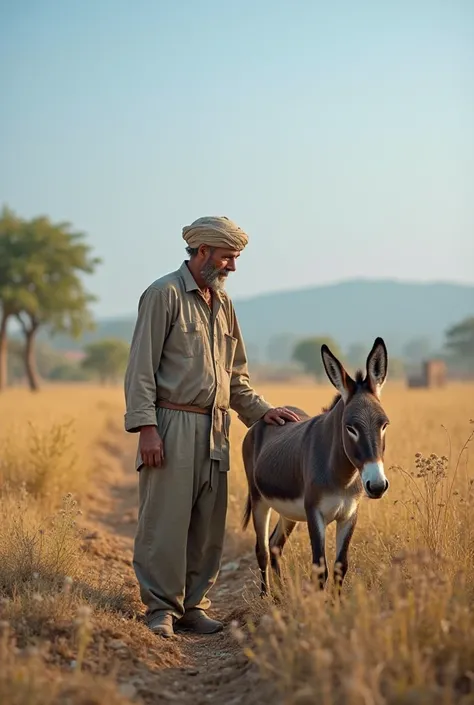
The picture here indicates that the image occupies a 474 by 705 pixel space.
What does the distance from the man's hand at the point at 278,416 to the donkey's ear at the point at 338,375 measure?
4.24 feet

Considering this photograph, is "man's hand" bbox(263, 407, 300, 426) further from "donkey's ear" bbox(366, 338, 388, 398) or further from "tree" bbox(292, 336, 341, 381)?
"tree" bbox(292, 336, 341, 381)

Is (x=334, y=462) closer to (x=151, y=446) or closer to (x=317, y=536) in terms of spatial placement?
(x=317, y=536)

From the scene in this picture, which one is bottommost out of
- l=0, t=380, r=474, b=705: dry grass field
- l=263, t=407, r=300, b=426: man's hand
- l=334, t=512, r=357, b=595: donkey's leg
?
l=0, t=380, r=474, b=705: dry grass field

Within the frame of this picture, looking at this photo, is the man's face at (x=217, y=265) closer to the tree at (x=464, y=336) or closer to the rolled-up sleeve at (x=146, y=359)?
the rolled-up sleeve at (x=146, y=359)

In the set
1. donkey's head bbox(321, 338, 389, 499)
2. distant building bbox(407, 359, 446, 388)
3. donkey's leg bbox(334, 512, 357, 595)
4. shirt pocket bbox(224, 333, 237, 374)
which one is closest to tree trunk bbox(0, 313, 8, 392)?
distant building bbox(407, 359, 446, 388)

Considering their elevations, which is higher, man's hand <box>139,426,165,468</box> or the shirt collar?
the shirt collar

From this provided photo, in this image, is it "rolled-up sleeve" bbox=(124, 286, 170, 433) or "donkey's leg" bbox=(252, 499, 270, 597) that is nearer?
"rolled-up sleeve" bbox=(124, 286, 170, 433)

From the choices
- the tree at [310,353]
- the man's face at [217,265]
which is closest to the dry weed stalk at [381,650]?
the man's face at [217,265]

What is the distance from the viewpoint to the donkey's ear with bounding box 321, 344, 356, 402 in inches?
196

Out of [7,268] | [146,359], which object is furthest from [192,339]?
[7,268]

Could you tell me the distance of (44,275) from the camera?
43.4 metres

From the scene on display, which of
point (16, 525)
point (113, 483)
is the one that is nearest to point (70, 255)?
point (113, 483)

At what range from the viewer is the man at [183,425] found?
5.70m

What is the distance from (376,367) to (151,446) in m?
1.61
